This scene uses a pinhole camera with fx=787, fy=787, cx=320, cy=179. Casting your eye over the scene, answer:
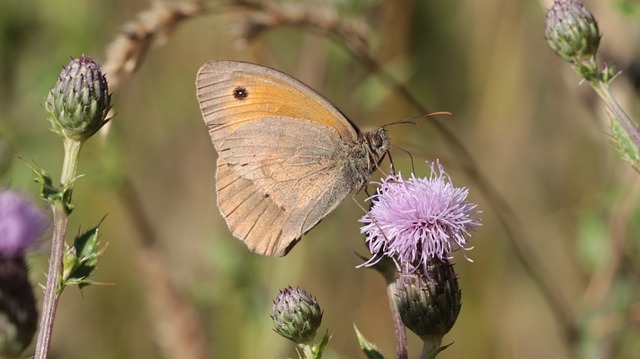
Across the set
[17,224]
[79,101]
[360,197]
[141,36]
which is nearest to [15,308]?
[17,224]

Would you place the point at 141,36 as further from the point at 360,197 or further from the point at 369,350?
the point at 360,197

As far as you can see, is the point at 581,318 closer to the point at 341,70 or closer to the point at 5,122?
the point at 341,70

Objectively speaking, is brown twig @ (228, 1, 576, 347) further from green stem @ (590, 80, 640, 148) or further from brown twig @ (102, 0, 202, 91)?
green stem @ (590, 80, 640, 148)

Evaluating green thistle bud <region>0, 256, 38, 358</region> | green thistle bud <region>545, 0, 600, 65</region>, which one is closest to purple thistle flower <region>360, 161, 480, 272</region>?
green thistle bud <region>545, 0, 600, 65</region>

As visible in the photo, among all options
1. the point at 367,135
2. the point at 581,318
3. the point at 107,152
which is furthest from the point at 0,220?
the point at 581,318

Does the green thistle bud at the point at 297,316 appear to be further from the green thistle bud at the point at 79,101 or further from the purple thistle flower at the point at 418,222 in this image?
the green thistle bud at the point at 79,101

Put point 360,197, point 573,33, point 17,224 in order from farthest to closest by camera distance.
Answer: point 360,197 < point 17,224 < point 573,33

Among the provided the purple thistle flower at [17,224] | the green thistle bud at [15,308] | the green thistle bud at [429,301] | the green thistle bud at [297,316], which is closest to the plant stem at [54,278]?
the green thistle bud at [15,308]
